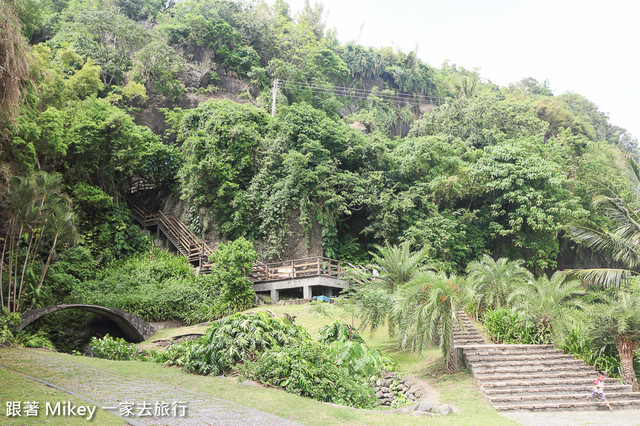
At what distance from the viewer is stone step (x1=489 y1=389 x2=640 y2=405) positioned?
9.35m

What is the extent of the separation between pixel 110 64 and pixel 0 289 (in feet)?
60.4

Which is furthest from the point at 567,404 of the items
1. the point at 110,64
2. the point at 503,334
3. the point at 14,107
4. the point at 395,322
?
the point at 110,64

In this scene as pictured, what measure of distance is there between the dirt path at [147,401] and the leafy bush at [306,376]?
1.73 meters

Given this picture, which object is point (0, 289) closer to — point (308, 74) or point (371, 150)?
point (371, 150)

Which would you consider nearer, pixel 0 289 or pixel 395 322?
pixel 395 322

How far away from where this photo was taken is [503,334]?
42.4 ft

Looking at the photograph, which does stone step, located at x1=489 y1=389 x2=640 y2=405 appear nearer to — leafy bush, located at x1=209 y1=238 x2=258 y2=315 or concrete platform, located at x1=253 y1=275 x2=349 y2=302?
concrete platform, located at x1=253 y1=275 x2=349 y2=302

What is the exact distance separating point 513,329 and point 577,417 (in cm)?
430

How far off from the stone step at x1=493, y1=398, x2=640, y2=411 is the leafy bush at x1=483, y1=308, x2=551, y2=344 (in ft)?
9.18

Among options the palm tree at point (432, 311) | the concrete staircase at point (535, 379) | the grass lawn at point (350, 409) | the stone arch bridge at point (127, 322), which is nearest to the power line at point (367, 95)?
the stone arch bridge at point (127, 322)

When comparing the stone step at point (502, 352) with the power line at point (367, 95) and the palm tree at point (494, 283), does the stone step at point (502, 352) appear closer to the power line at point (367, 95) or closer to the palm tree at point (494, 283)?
the palm tree at point (494, 283)

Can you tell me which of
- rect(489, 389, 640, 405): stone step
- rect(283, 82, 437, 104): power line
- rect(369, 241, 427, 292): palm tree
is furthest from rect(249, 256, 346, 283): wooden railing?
rect(283, 82, 437, 104): power line

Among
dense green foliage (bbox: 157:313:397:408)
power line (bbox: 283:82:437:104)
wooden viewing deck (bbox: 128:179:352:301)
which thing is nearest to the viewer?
dense green foliage (bbox: 157:313:397:408)

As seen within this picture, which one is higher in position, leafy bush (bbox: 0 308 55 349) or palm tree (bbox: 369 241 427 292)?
Answer: palm tree (bbox: 369 241 427 292)
